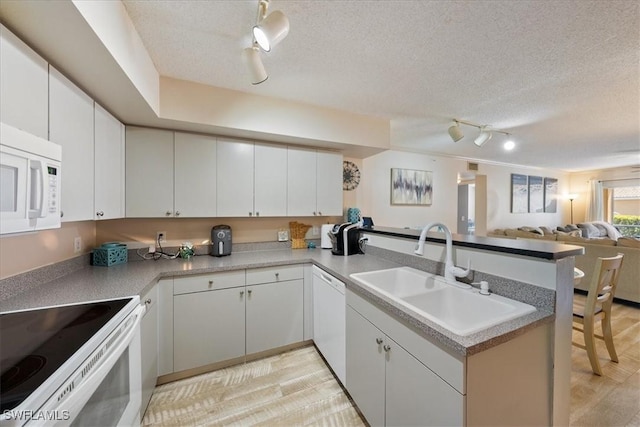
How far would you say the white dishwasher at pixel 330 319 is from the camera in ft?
5.72

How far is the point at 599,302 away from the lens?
1.91m

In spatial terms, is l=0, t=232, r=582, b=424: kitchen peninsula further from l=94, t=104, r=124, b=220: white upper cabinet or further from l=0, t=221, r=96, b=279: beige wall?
l=94, t=104, r=124, b=220: white upper cabinet

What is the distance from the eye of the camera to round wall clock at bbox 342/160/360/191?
10.8ft

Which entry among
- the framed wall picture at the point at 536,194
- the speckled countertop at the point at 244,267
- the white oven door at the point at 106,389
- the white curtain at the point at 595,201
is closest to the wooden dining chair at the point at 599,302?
the speckled countertop at the point at 244,267

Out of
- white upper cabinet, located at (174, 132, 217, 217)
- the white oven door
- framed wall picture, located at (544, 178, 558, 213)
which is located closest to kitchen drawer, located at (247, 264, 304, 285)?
white upper cabinet, located at (174, 132, 217, 217)

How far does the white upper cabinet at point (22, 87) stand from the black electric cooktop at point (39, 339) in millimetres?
797

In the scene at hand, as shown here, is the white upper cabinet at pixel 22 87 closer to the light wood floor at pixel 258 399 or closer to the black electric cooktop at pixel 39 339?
the black electric cooktop at pixel 39 339

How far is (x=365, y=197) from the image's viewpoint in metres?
3.84

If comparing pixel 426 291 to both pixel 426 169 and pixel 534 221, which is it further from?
pixel 534 221

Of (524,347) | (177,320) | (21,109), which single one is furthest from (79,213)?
(524,347)

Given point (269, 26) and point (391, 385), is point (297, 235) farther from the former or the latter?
point (269, 26)

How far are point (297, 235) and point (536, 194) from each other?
668 cm

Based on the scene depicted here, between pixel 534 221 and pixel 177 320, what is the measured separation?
309 inches

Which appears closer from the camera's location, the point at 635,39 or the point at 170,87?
the point at 635,39
